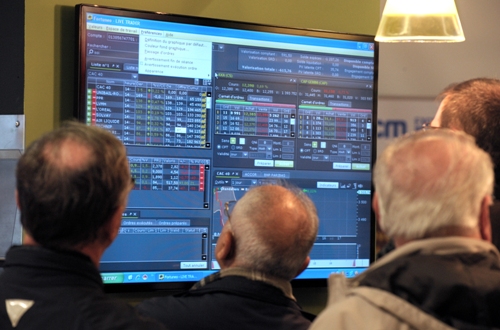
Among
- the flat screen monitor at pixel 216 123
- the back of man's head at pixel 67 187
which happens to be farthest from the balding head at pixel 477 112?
the back of man's head at pixel 67 187

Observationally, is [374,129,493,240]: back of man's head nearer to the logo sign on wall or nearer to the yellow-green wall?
the yellow-green wall

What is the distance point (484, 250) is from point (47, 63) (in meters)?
1.73

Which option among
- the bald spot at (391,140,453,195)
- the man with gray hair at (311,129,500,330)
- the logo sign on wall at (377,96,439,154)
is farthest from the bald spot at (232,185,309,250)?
the logo sign on wall at (377,96,439,154)

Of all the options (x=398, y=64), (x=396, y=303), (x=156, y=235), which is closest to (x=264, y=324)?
(x=396, y=303)

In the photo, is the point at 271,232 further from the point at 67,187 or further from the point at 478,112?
the point at 478,112

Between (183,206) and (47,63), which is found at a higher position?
(47,63)

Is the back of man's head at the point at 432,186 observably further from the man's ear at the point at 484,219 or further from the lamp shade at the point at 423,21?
the lamp shade at the point at 423,21

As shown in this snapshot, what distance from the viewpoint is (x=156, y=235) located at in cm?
272

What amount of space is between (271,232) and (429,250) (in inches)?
27.7

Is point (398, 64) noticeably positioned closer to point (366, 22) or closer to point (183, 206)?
point (366, 22)

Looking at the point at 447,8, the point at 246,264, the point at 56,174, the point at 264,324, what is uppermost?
the point at 447,8

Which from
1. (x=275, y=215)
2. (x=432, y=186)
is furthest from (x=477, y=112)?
(x=432, y=186)

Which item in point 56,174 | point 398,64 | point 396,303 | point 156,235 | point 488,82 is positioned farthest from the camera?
point 398,64

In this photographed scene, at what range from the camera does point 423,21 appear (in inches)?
92.8
